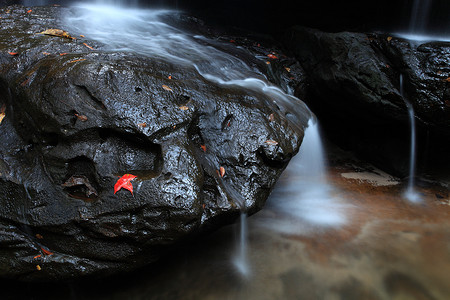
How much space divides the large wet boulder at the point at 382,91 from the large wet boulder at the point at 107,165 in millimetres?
3285

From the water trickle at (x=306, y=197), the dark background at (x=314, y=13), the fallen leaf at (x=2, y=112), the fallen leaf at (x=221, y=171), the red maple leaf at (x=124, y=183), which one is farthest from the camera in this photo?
the dark background at (x=314, y=13)

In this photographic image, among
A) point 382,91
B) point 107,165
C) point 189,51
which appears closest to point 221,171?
point 107,165

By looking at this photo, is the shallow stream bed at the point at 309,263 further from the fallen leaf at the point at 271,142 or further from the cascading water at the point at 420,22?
the cascading water at the point at 420,22

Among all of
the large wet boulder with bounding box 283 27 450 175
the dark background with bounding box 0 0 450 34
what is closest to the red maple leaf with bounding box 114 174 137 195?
the large wet boulder with bounding box 283 27 450 175

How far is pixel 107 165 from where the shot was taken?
252 cm

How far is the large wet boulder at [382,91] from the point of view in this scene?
478cm

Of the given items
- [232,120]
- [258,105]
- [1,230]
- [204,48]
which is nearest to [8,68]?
[1,230]

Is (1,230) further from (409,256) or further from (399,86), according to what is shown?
(399,86)

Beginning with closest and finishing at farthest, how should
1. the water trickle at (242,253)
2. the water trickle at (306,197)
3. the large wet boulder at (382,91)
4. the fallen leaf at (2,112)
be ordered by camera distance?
the fallen leaf at (2,112) → the water trickle at (242,253) → the water trickle at (306,197) → the large wet boulder at (382,91)

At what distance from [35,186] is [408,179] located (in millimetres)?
6244

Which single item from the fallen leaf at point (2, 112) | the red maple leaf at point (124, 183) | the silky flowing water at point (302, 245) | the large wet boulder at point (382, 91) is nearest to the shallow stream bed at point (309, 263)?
the silky flowing water at point (302, 245)

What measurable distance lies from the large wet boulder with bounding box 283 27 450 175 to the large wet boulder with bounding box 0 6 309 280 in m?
3.28

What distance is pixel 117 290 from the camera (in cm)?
284

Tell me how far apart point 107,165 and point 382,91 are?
5.03 m
